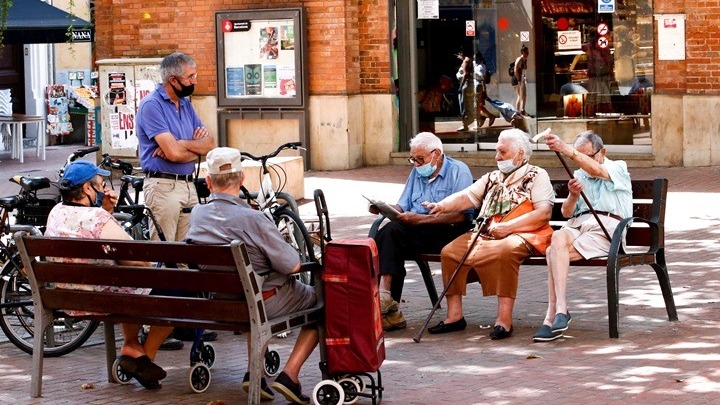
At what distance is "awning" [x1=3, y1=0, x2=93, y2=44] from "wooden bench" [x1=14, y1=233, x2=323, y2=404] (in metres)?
12.5

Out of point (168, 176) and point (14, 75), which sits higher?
point (14, 75)

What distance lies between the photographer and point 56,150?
2602cm

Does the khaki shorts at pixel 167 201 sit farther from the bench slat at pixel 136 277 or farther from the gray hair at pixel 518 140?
the gray hair at pixel 518 140

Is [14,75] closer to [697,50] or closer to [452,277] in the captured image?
[697,50]

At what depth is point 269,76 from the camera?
64.6ft

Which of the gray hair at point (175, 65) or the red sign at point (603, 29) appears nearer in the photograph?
the gray hair at point (175, 65)

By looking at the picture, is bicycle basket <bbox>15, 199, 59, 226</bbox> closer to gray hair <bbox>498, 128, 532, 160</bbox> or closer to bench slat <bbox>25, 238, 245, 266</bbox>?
bench slat <bbox>25, 238, 245, 266</bbox>

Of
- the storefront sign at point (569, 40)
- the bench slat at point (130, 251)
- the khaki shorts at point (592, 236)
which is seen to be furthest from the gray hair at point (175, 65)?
the storefront sign at point (569, 40)

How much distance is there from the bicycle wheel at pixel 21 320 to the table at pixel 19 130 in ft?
48.1

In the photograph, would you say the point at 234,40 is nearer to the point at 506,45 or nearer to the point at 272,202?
the point at 506,45

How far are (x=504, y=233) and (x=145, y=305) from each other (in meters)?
2.57

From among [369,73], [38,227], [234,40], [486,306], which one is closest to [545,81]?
[369,73]

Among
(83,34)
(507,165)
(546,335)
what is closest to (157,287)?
(546,335)

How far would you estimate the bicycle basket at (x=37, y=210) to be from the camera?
9179 millimetres
